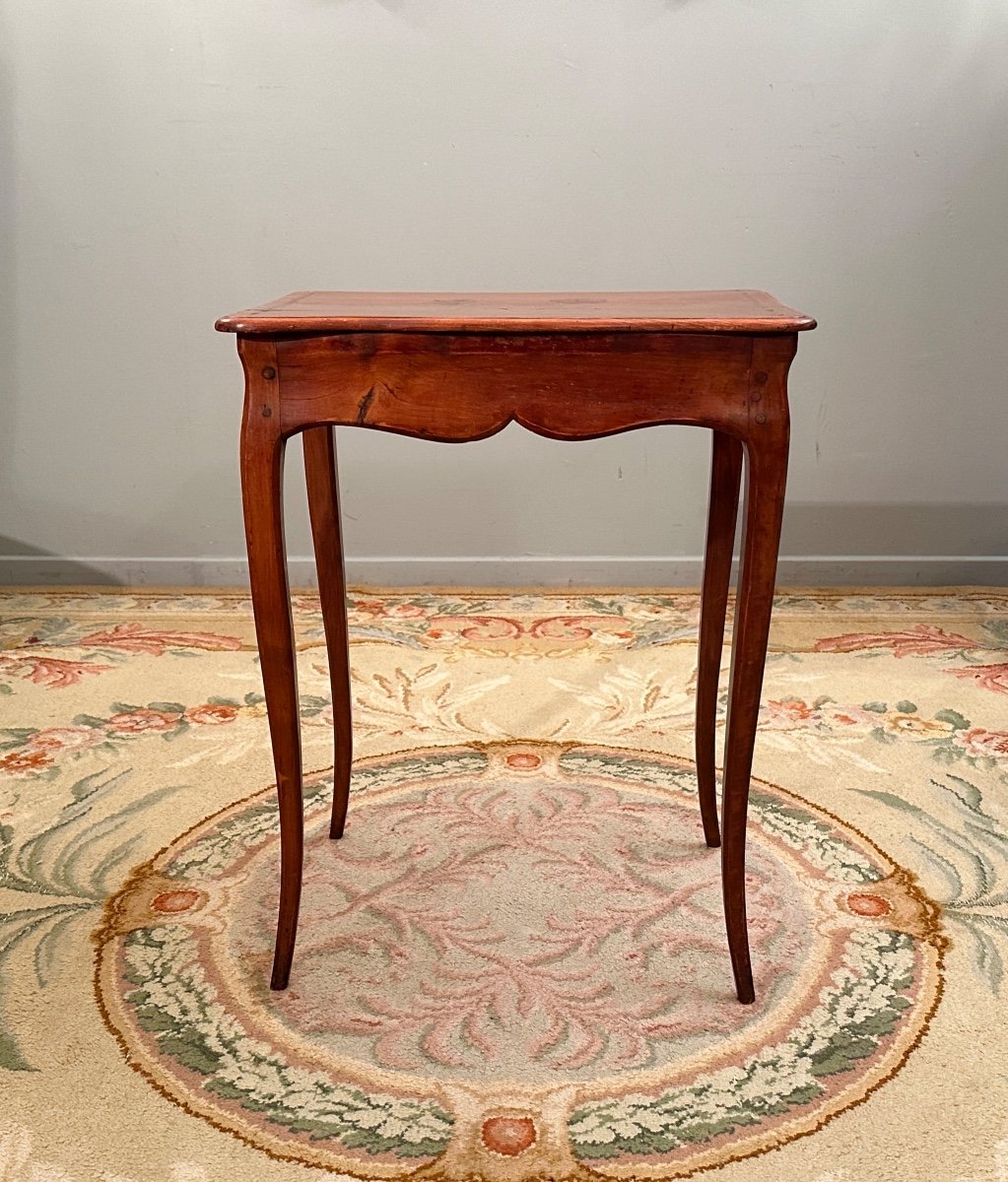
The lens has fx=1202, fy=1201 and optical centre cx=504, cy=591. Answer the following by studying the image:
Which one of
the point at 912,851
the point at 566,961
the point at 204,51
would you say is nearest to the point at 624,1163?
the point at 566,961

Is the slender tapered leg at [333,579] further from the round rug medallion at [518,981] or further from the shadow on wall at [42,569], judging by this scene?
the shadow on wall at [42,569]

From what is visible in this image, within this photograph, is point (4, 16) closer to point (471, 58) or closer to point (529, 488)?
point (471, 58)

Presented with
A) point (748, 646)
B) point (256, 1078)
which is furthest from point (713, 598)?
point (256, 1078)

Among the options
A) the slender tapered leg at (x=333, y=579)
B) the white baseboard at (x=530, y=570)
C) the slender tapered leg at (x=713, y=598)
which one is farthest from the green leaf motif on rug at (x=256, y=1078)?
the white baseboard at (x=530, y=570)

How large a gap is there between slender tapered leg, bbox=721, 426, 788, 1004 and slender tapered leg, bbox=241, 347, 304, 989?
49cm

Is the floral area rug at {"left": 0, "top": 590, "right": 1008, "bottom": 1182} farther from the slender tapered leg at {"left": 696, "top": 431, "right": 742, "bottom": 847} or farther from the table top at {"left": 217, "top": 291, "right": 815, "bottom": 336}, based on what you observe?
the table top at {"left": 217, "top": 291, "right": 815, "bottom": 336}

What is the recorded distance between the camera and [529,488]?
2.97 meters

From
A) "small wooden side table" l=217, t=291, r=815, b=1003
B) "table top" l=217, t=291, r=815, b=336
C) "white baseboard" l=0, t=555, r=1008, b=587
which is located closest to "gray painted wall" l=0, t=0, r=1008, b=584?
"white baseboard" l=0, t=555, r=1008, b=587

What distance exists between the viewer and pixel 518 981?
4.66 feet

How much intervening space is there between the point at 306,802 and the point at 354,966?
448mm

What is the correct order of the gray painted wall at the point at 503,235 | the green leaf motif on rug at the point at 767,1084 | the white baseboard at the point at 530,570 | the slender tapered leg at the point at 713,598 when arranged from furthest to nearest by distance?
the white baseboard at the point at 530,570 → the gray painted wall at the point at 503,235 → the slender tapered leg at the point at 713,598 → the green leaf motif on rug at the point at 767,1084

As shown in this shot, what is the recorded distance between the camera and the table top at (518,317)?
1196 millimetres

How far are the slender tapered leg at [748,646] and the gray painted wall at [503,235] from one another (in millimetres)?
1664

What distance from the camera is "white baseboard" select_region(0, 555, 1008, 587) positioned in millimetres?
3008
